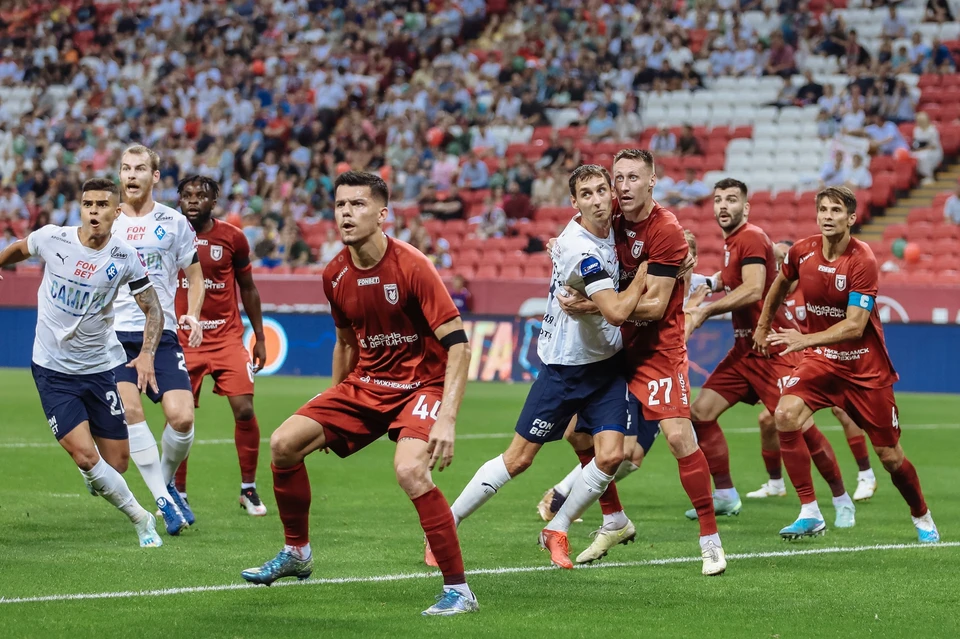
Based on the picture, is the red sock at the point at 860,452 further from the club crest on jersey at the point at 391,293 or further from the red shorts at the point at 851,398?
the club crest on jersey at the point at 391,293

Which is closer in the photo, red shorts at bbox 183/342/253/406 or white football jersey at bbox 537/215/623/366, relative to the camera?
white football jersey at bbox 537/215/623/366

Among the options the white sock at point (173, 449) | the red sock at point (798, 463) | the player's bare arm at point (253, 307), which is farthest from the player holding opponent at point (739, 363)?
the white sock at point (173, 449)

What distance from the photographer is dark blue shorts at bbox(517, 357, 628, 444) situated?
777 centimetres

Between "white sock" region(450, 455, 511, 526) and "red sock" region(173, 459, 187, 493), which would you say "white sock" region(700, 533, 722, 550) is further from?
"red sock" region(173, 459, 187, 493)

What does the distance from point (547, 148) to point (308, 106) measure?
6.77 m

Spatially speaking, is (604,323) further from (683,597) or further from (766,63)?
(766,63)

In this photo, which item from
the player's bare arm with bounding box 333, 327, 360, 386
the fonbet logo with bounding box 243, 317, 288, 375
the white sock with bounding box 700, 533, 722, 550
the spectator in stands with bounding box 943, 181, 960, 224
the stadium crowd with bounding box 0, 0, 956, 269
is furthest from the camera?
the stadium crowd with bounding box 0, 0, 956, 269

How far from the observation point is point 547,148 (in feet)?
90.6

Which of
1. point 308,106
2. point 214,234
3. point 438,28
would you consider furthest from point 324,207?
point 214,234

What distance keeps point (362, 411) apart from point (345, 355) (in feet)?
1.33

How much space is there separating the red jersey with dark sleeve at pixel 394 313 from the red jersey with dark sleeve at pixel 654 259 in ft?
5.11

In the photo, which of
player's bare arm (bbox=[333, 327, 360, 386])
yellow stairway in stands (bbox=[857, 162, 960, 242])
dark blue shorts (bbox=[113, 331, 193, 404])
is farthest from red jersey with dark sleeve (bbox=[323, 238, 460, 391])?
yellow stairway in stands (bbox=[857, 162, 960, 242])

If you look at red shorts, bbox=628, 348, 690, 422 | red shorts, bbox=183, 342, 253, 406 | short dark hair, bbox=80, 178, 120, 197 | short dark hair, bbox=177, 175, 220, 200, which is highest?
short dark hair, bbox=80, 178, 120, 197

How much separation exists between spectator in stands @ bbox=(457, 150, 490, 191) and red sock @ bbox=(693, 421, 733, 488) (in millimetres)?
18225
